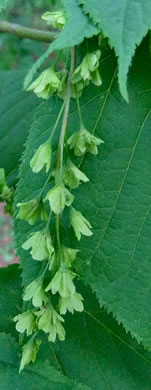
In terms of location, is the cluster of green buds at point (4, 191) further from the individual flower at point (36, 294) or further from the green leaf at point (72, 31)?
the green leaf at point (72, 31)

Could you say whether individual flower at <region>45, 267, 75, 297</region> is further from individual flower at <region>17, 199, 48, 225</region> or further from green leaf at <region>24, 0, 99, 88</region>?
green leaf at <region>24, 0, 99, 88</region>

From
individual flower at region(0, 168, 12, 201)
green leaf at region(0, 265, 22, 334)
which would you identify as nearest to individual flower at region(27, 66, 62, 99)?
individual flower at region(0, 168, 12, 201)

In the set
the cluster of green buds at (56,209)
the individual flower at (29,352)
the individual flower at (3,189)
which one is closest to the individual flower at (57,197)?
the cluster of green buds at (56,209)

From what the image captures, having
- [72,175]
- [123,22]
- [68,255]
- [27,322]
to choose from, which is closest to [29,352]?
[27,322]

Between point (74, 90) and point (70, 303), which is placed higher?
point (74, 90)

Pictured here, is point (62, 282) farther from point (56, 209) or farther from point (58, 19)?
point (58, 19)

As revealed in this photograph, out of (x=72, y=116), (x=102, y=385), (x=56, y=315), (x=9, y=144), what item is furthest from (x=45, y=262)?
(x=9, y=144)
